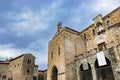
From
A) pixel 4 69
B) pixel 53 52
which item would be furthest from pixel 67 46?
pixel 4 69

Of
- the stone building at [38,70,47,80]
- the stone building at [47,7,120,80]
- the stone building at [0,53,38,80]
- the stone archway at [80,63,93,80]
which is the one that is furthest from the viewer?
the stone building at [38,70,47,80]

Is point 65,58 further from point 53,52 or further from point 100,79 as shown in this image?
point 100,79

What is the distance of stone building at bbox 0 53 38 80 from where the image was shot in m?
37.3

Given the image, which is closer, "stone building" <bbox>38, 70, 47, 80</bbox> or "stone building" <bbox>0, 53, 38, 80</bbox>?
"stone building" <bbox>0, 53, 38, 80</bbox>

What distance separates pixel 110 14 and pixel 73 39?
781 centimetres

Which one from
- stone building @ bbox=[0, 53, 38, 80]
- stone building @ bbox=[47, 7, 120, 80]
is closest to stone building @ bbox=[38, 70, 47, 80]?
stone building @ bbox=[0, 53, 38, 80]

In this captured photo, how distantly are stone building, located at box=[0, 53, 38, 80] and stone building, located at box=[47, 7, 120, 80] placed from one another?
15.5 metres

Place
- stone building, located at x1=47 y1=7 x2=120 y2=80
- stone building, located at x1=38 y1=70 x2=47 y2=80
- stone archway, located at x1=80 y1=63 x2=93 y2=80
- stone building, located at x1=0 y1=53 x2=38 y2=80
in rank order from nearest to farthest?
stone building, located at x1=47 y1=7 x2=120 y2=80 < stone archway, located at x1=80 y1=63 x2=93 y2=80 < stone building, located at x1=0 y1=53 x2=38 y2=80 < stone building, located at x1=38 y1=70 x2=47 y2=80

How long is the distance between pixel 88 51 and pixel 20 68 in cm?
2425

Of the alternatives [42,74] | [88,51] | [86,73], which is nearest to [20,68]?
[42,74]

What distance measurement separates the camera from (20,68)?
123ft

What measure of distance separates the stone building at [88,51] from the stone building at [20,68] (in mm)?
15478

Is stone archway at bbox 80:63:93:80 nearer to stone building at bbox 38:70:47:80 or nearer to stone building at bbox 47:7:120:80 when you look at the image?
stone building at bbox 47:7:120:80

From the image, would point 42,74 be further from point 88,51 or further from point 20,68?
point 88,51
